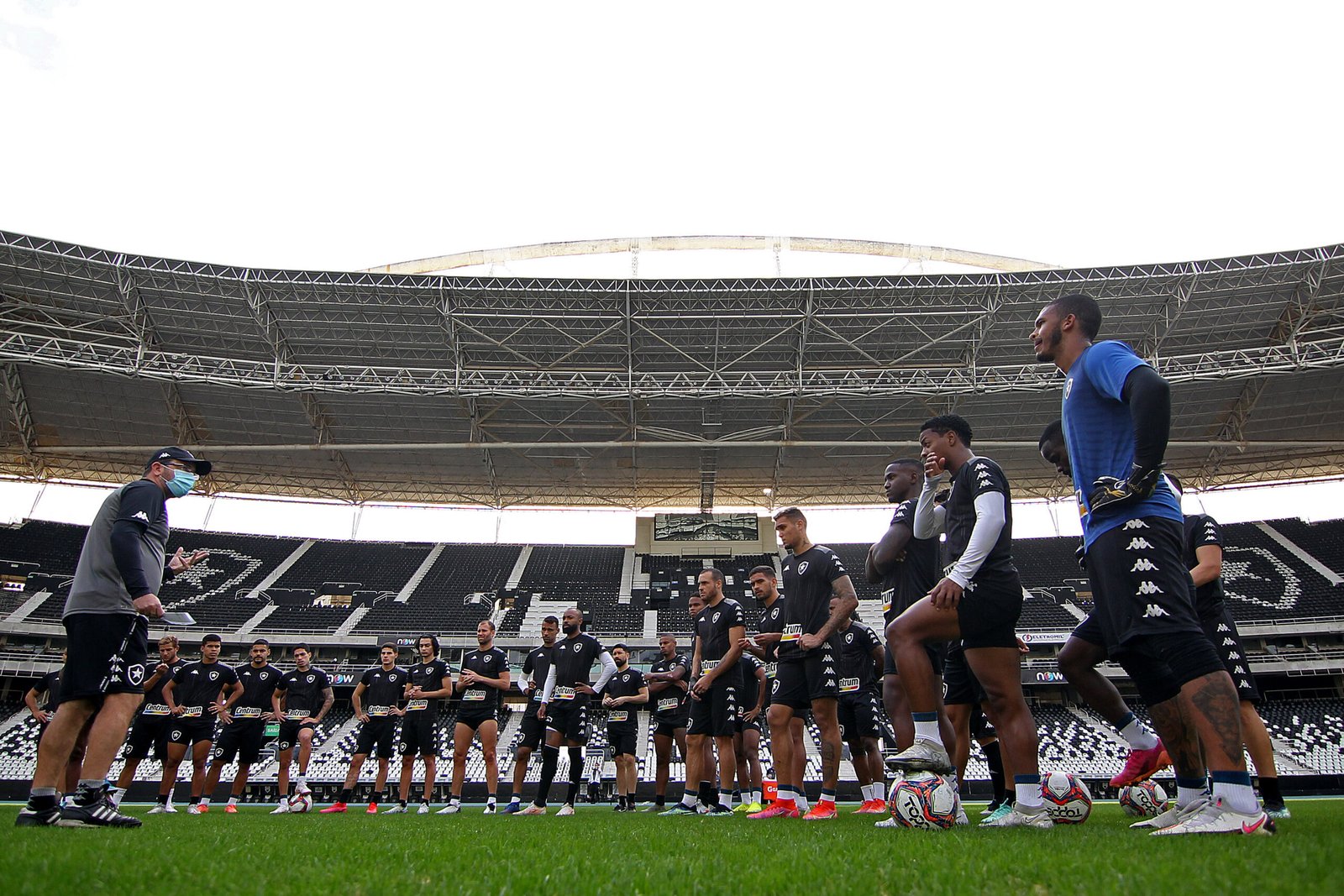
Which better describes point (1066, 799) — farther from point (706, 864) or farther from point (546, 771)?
point (546, 771)

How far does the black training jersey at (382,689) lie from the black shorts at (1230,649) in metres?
8.68

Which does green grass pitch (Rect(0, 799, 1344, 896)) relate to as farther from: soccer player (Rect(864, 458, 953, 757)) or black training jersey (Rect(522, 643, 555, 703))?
black training jersey (Rect(522, 643, 555, 703))

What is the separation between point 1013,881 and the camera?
1.95 m

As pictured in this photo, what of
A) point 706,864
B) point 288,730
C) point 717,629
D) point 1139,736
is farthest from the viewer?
point 288,730

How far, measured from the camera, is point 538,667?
9.34m

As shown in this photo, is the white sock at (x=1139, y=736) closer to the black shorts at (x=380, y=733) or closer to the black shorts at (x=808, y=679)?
the black shorts at (x=808, y=679)

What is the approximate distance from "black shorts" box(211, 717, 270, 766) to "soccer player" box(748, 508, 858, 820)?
23.5 feet

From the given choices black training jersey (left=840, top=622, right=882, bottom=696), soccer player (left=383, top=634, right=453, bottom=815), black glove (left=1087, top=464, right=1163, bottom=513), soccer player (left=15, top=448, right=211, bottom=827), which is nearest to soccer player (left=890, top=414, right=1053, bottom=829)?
black glove (left=1087, top=464, right=1163, bottom=513)

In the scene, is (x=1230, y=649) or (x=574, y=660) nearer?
(x=1230, y=649)

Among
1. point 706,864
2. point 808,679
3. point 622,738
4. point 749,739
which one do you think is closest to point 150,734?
point 622,738

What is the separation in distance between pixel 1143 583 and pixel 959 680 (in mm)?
1951

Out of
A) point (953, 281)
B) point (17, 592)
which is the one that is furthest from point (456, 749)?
point (17, 592)

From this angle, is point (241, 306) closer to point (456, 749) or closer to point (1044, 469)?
point (456, 749)

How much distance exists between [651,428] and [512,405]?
4.74 m
